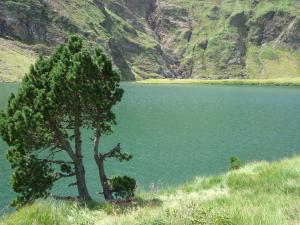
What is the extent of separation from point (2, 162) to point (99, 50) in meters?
29.8

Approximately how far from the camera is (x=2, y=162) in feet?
158

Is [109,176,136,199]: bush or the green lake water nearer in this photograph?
[109,176,136,199]: bush

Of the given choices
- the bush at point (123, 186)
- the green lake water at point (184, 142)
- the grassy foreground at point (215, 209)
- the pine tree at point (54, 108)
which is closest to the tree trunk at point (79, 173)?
the pine tree at point (54, 108)

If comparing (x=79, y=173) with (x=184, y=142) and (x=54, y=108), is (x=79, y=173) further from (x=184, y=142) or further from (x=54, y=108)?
(x=184, y=142)

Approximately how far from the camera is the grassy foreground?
9961 mm

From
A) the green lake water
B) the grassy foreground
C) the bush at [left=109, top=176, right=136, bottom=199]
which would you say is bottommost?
the green lake water

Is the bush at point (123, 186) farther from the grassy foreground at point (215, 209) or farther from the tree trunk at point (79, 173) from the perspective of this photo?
the grassy foreground at point (215, 209)

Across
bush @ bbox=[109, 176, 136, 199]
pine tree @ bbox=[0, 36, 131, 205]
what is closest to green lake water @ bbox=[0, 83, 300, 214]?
bush @ bbox=[109, 176, 136, 199]

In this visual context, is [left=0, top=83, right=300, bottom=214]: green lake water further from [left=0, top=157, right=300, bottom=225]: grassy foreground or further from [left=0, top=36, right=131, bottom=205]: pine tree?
[left=0, top=157, right=300, bottom=225]: grassy foreground

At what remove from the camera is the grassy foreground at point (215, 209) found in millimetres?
9961

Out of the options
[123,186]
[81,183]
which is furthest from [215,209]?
[81,183]

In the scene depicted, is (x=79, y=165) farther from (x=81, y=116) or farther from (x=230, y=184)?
(x=230, y=184)

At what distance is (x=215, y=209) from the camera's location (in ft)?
38.0

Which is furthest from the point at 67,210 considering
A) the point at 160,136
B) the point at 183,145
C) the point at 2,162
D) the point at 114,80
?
the point at 160,136
